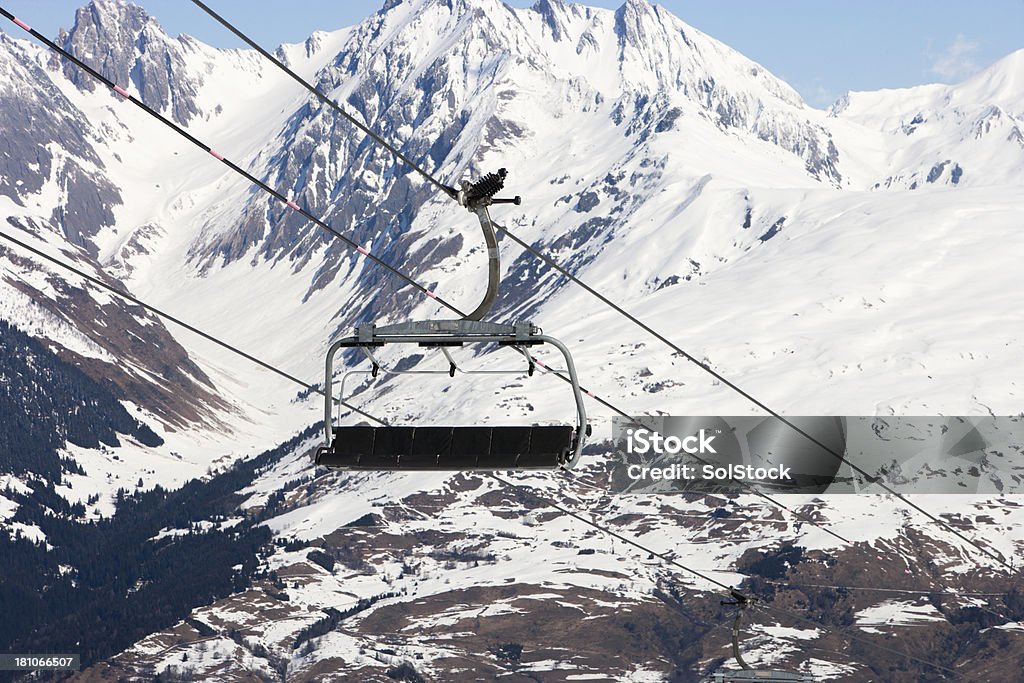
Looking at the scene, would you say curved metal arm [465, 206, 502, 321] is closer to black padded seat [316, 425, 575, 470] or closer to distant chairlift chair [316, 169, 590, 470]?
distant chairlift chair [316, 169, 590, 470]

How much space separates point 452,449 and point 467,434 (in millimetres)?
362

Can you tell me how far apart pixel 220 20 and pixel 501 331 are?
6287mm

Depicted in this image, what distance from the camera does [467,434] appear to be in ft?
80.9

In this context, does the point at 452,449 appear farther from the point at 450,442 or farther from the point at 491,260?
the point at 491,260

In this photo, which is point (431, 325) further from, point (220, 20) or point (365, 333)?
point (220, 20)

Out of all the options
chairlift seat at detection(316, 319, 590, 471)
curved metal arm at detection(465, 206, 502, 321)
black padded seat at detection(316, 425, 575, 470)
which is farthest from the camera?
black padded seat at detection(316, 425, 575, 470)

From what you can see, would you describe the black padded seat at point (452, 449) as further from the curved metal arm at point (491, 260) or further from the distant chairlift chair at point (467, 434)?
the curved metal arm at point (491, 260)

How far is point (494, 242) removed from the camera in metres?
23.0

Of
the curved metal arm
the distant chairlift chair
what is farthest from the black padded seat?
the curved metal arm

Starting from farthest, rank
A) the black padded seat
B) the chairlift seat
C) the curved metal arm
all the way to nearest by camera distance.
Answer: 1. the black padded seat
2. the chairlift seat
3. the curved metal arm

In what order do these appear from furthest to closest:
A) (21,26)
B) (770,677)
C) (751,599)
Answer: (751,599)
(770,677)
(21,26)

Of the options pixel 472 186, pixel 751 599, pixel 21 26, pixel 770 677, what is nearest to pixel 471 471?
pixel 472 186

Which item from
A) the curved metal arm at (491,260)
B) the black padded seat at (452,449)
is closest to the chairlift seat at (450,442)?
the black padded seat at (452,449)

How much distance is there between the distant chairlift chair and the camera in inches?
902
